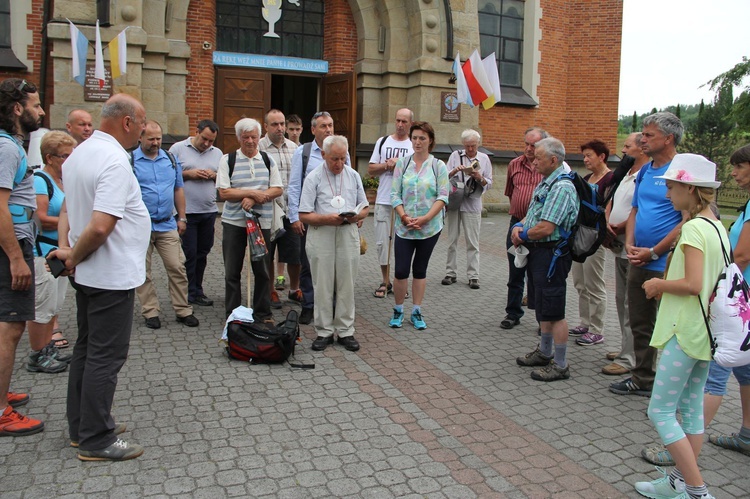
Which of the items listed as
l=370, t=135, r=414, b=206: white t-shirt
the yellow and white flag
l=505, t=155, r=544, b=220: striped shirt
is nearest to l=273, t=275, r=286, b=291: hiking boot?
l=370, t=135, r=414, b=206: white t-shirt

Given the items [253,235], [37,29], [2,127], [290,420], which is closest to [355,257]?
[253,235]

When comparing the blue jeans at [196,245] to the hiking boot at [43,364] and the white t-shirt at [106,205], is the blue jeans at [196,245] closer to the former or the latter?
the hiking boot at [43,364]

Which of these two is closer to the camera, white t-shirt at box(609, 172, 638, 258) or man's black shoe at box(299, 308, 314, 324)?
white t-shirt at box(609, 172, 638, 258)

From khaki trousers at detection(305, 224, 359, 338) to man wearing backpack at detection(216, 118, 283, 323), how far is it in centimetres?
66

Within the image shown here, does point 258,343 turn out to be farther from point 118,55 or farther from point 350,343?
point 118,55

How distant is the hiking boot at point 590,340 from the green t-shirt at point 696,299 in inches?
118

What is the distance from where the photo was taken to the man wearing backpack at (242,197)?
6.36 m

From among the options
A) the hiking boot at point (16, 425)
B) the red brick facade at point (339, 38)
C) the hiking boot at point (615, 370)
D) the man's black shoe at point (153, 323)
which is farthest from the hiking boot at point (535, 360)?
the red brick facade at point (339, 38)

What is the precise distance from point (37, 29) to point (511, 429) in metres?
12.5

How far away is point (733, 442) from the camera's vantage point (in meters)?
4.20

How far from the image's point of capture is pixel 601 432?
4.42 meters

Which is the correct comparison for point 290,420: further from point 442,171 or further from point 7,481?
point 442,171

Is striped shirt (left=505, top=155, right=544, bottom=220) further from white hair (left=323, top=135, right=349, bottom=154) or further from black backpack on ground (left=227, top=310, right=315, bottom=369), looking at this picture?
black backpack on ground (left=227, top=310, right=315, bottom=369)

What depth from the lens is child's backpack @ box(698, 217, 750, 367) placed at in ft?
10.9
